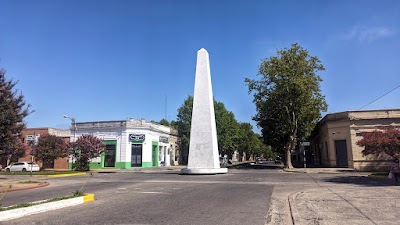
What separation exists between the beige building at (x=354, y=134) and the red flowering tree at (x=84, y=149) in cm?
2761

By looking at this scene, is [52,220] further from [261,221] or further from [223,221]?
[261,221]

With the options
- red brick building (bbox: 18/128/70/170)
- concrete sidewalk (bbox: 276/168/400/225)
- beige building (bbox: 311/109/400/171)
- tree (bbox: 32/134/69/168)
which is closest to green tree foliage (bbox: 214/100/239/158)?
beige building (bbox: 311/109/400/171)

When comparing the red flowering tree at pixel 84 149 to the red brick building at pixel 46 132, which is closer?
the red flowering tree at pixel 84 149

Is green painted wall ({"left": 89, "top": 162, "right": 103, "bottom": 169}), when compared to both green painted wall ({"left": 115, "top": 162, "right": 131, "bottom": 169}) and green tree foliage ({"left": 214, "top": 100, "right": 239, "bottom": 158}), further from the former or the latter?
green tree foliage ({"left": 214, "top": 100, "right": 239, "bottom": 158})

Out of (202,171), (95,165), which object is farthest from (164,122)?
(202,171)

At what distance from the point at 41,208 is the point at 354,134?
33.4 m

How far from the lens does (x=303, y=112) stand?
39625mm

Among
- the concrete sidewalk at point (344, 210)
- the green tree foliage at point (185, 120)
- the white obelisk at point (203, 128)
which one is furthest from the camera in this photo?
the green tree foliage at point (185, 120)

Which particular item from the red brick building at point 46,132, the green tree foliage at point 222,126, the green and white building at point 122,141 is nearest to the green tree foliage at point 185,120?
the green tree foliage at point 222,126

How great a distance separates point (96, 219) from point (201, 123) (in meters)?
20.8

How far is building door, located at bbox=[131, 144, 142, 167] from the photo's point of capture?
48797 mm

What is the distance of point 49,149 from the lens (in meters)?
36.8

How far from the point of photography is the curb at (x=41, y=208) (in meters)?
8.45

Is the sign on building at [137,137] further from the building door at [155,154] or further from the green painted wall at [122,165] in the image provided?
the building door at [155,154]
